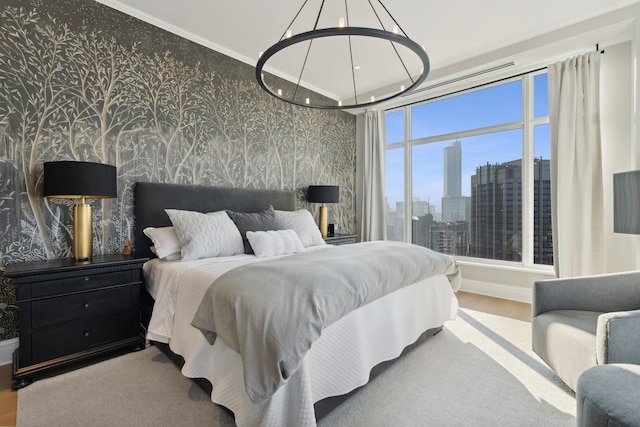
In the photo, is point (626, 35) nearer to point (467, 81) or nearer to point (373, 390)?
point (467, 81)

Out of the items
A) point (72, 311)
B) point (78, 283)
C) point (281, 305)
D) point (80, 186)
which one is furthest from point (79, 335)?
point (281, 305)

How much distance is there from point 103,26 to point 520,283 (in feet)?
17.0

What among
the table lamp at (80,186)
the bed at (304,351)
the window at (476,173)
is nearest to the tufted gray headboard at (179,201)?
the bed at (304,351)

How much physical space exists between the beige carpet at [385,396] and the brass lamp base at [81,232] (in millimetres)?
821

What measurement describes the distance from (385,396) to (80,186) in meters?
2.49

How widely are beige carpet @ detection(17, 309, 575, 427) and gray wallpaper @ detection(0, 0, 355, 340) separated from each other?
3.13 feet

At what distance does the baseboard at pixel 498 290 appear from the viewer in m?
3.78

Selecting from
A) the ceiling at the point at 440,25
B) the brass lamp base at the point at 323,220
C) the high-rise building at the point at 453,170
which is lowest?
the brass lamp base at the point at 323,220

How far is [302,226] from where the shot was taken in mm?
3535

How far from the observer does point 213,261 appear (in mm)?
2418

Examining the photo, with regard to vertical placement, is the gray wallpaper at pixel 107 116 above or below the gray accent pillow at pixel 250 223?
above

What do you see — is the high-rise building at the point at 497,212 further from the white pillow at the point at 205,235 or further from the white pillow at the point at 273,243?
the white pillow at the point at 205,235

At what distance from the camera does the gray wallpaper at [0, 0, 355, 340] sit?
90.0 inches

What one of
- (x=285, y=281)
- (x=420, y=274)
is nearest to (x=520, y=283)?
(x=420, y=274)
